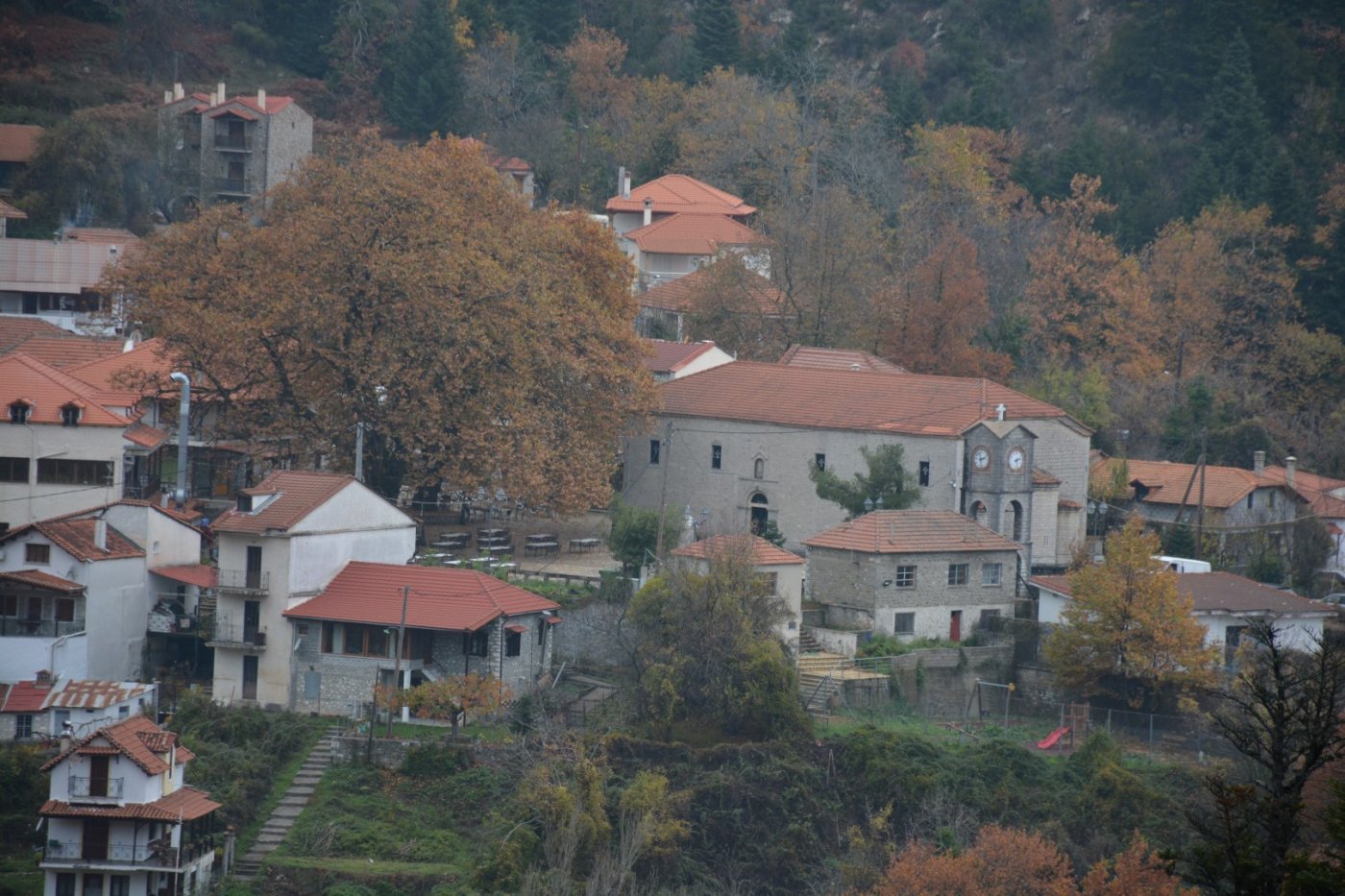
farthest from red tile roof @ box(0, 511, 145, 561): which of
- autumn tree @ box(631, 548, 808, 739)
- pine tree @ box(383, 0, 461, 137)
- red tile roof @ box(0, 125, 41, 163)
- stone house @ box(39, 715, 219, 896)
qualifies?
pine tree @ box(383, 0, 461, 137)

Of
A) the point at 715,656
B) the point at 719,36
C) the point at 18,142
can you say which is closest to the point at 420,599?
the point at 715,656

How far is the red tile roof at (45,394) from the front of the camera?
52.5 meters

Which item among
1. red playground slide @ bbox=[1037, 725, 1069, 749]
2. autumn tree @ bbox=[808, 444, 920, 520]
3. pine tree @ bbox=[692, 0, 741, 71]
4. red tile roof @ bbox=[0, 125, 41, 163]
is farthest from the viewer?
pine tree @ bbox=[692, 0, 741, 71]

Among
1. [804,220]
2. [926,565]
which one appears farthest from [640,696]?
[804,220]

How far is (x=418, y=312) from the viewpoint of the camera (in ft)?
176

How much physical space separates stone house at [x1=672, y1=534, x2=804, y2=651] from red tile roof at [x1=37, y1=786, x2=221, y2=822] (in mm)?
13512

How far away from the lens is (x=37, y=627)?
1834 inches

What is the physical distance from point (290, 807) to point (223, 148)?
45.2 m

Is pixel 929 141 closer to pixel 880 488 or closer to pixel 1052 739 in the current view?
pixel 880 488

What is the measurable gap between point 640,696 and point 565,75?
59925mm

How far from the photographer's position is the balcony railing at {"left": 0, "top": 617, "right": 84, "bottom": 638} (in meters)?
46.4

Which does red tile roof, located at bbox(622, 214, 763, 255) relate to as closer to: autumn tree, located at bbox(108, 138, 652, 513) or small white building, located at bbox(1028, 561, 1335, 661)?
autumn tree, located at bbox(108, 138, 652, 513)

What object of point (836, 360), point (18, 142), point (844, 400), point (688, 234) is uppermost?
point (18, 142)

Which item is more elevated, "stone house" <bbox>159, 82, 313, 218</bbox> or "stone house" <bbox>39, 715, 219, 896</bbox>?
"stone house" <bbox>159, 82, 313, 218</bbox>
